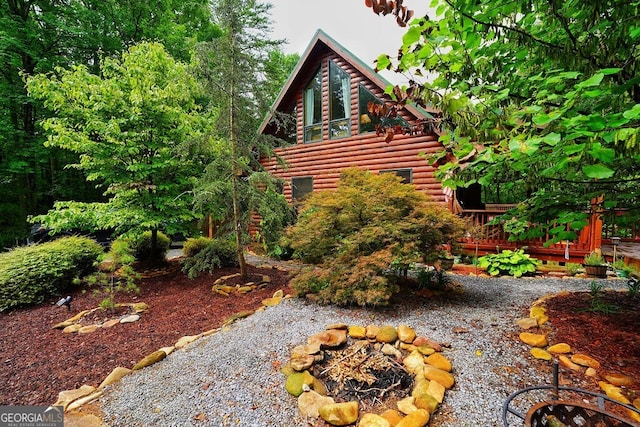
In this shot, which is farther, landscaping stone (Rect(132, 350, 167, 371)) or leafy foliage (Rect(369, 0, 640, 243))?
landscaping stone (Rect(132, 350, 167, 371))

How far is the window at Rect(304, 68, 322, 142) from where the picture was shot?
9367 millimetres

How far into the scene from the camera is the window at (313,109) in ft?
30.7

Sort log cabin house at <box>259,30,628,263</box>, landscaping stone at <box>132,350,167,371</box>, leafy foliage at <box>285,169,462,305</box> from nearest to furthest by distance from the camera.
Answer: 1. landscaping stone at <box>132,350,167,371</box>
2. leafy foliage at <box>285,169,462,305</box>
3. log cabin house at <box>259,30,628,263</box>

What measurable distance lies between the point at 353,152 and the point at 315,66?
10.8ft

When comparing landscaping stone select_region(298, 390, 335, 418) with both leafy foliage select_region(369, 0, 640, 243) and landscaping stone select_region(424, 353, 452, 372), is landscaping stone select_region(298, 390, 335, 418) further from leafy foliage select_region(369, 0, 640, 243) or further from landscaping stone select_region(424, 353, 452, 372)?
leafy foliage select_region(369, 0, 640, 243)

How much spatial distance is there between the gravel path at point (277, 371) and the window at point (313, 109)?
22.9 feet

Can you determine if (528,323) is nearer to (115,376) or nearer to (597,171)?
(597,171)

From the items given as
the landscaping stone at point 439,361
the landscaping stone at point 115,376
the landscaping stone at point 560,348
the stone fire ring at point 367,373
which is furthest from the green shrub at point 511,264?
the landscaping stone at point 115,376

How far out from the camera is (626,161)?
2156mm

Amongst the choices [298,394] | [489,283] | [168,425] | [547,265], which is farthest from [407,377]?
[547,265]

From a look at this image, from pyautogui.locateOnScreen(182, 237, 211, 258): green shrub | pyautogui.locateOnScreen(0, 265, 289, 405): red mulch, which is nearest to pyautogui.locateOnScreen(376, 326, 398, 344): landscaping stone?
pyautogui.locateOnScreen(0, 265, 289, 405): red mulch

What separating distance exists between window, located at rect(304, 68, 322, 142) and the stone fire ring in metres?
7.60

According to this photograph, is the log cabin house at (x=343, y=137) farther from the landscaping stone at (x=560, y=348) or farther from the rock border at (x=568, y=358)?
the landscaping stone at (x=560, y=348)

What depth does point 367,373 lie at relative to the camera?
2.46 m
